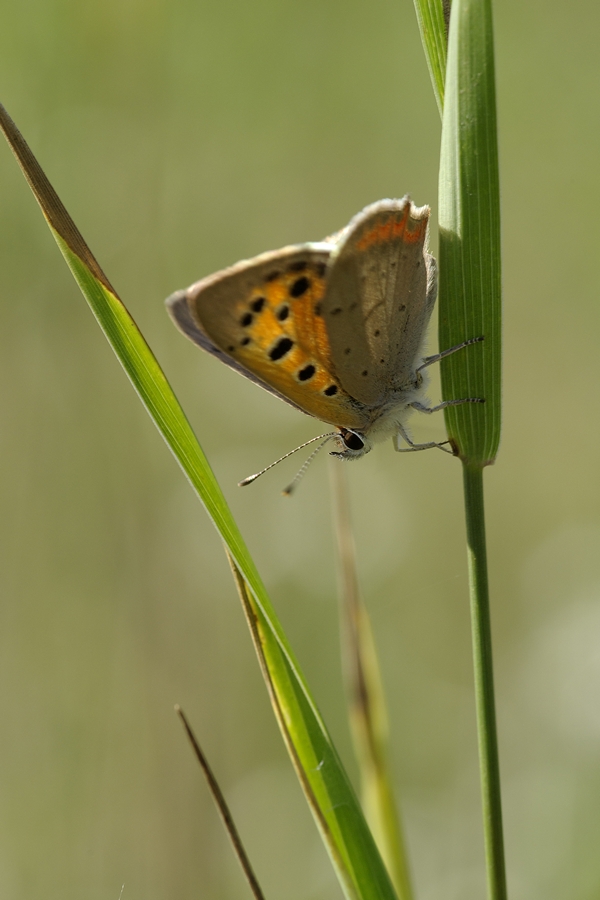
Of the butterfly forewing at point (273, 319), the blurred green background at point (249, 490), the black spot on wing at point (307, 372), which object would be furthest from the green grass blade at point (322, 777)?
the blurred green background at point (249, 490)

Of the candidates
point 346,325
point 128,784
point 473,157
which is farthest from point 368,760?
point 128,784

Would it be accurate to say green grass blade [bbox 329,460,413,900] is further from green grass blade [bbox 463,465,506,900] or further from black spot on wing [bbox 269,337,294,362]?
green grass blade [bbox 463,465,506,900]

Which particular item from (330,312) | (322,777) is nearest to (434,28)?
(330,312)

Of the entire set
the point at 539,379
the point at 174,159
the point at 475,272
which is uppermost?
the point at 174,159

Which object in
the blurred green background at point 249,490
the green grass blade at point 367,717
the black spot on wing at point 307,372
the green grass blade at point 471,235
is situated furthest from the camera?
the blurred green background at point 249,490

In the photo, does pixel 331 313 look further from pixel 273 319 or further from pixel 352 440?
pixel 352 440

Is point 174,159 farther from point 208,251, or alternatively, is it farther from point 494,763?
point 494,763

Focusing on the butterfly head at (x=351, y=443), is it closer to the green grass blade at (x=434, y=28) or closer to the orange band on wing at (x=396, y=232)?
the orange band on wing at (x=396, y=232)

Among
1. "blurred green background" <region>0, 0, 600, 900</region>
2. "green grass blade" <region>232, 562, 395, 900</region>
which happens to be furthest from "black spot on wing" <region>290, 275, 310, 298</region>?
"blurred green background" <region>0, 0, 600, 900</region>
